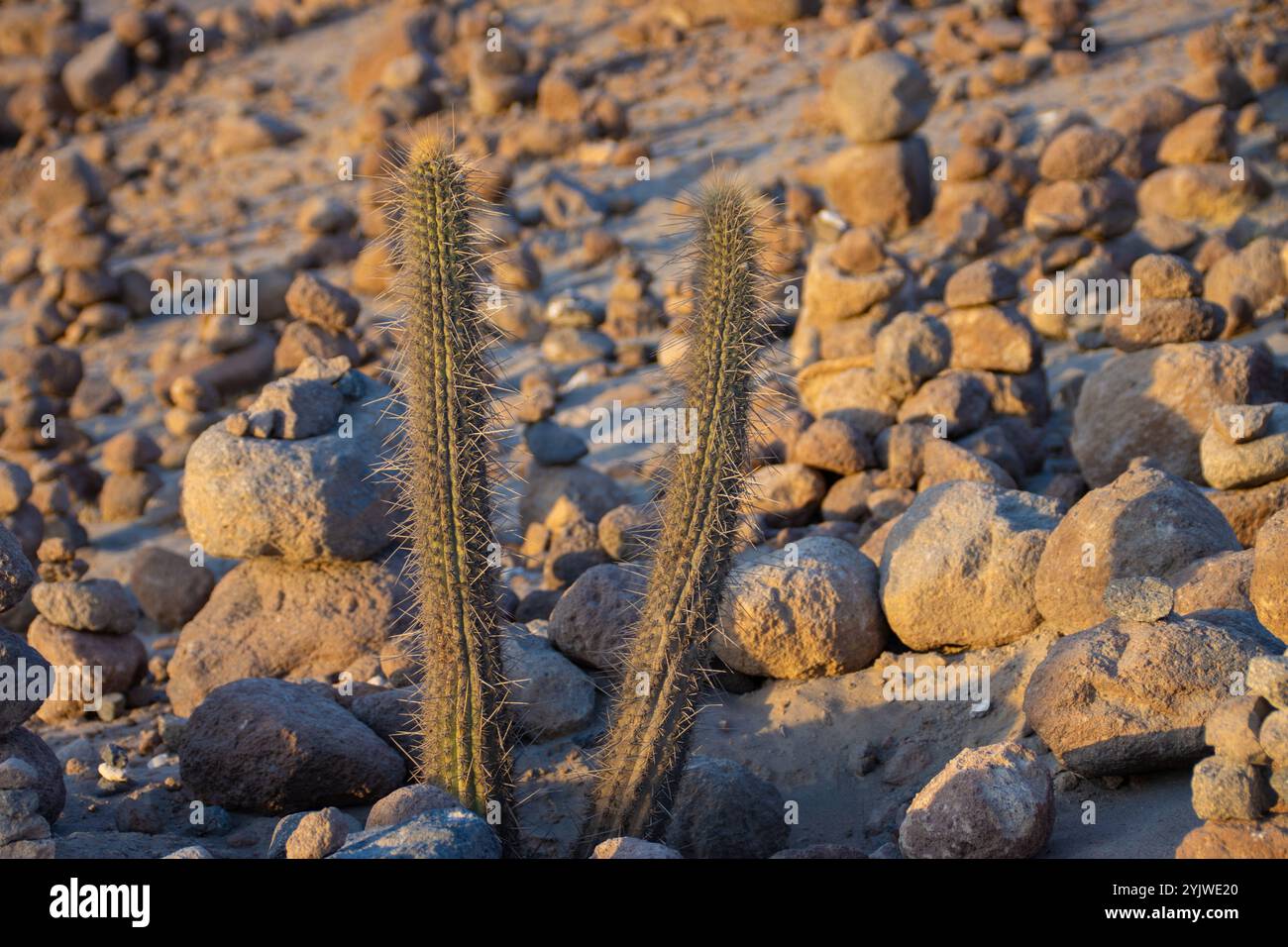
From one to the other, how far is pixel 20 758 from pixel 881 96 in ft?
31.0

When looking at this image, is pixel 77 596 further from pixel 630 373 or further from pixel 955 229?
pixel 955 229

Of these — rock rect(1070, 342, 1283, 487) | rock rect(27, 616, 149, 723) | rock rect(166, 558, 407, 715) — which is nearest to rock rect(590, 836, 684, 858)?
rock rect(166, 558, 407, 715)

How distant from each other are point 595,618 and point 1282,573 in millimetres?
3128

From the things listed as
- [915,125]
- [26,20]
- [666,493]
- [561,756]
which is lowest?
[561,756]

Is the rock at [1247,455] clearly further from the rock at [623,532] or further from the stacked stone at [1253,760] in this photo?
the rock at [623,532]

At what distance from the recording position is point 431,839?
14.5ft

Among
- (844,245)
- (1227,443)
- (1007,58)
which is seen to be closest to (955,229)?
(844,245)

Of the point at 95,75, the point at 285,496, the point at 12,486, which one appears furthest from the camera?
the point at 95,75

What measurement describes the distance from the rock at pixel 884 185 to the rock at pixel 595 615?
6.99 meters

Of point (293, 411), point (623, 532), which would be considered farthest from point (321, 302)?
point (623, 532)

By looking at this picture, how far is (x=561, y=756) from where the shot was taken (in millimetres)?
6559

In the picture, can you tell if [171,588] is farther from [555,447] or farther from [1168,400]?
[1168,400]

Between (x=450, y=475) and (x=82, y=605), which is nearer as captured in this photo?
(x=450, y=475)

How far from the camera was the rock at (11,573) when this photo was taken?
5367mm
